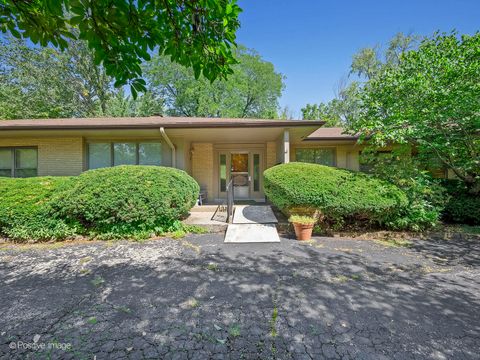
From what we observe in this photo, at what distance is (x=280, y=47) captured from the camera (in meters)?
9.94

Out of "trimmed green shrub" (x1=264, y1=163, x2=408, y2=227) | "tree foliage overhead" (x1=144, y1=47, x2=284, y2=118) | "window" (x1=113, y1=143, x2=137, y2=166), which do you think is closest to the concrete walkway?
"trimmed green shrub" (x1=264, y1=163, x2=408, y2=227)

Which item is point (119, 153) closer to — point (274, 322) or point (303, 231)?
point (303, 231)

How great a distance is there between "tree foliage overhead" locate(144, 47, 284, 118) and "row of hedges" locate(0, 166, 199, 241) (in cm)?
1802

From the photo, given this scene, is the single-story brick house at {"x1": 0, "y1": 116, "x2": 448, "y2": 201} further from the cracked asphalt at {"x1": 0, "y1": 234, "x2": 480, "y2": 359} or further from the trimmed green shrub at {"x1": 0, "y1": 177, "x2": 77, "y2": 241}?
the cracked asphalt at {"x1": 0, "y1": 234, "x2": 480, "y2": 359}

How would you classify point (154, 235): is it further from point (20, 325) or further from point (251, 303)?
point (251, 303)

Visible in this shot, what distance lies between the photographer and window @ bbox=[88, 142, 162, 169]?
834cm

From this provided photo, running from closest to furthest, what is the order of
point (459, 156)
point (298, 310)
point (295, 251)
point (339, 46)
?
1. point (298, 310)
2. point (295, 251)
3. point (459, 156)
4. point (339, 46)

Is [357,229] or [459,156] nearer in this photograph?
[357,229]

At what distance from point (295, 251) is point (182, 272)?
230cm

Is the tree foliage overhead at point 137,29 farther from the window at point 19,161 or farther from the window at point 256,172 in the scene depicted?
the window at point 19,161

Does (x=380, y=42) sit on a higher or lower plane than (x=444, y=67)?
higher

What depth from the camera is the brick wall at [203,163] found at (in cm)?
972

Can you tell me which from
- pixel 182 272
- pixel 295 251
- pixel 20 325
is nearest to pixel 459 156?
pixel 295 251

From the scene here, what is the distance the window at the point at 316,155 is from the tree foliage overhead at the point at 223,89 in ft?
46.6
